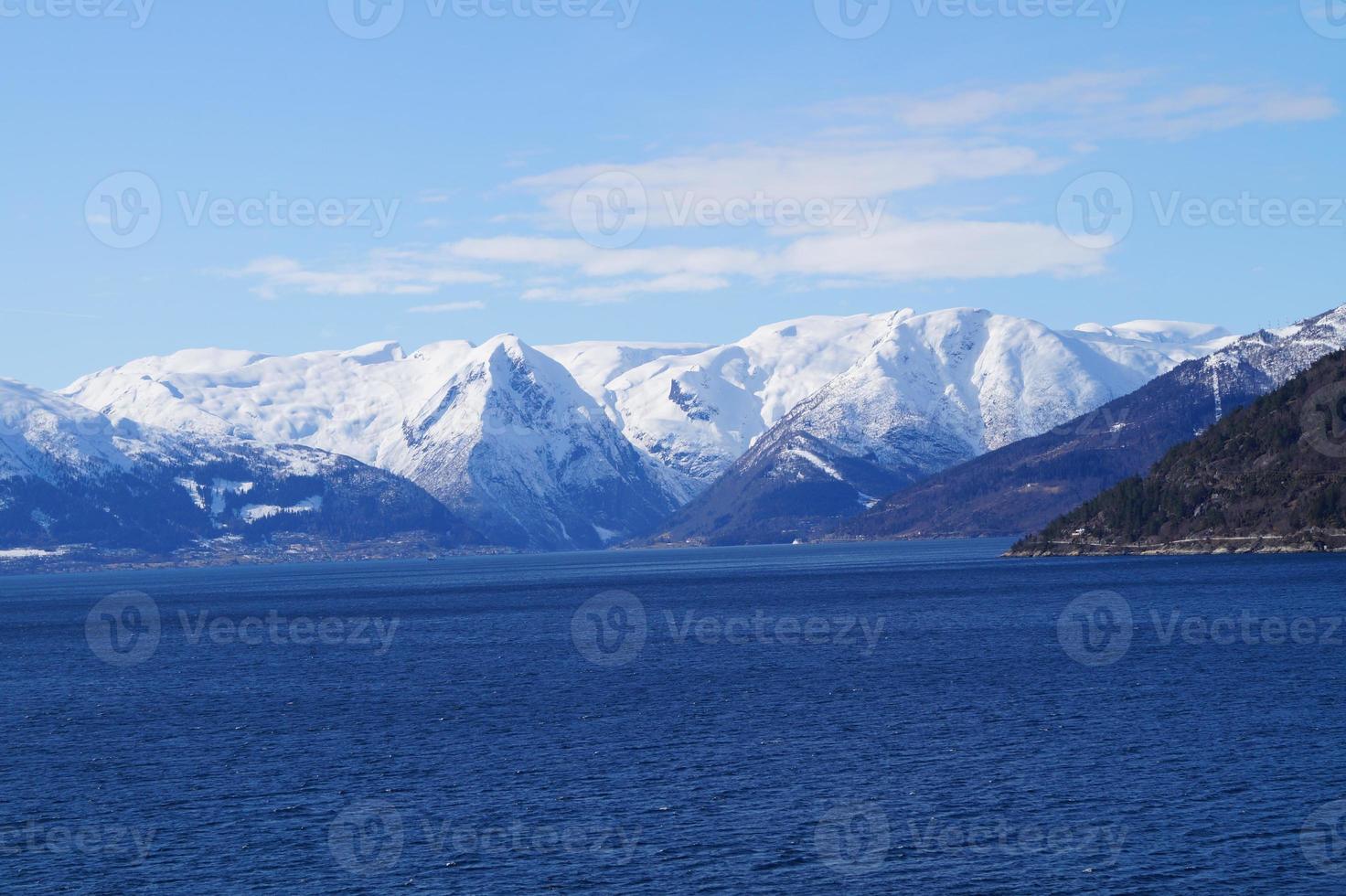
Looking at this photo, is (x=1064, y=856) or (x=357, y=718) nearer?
(x=1064, y=856)

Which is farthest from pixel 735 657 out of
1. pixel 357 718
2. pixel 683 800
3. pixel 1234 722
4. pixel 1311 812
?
pixel 1311 812

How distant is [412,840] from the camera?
63.4 metres

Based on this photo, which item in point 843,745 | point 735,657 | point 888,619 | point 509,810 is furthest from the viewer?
point 888,619

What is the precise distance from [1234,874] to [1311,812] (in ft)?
31.9

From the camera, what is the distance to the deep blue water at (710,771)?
5797 centimetres

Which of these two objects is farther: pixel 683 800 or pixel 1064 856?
pixel 683 800

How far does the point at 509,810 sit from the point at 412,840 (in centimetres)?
605

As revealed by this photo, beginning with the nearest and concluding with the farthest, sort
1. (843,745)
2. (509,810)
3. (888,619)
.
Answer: (509,810) → (843,745) → (888,619)

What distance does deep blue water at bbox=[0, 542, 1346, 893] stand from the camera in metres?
58.0

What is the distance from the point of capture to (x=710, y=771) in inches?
2992

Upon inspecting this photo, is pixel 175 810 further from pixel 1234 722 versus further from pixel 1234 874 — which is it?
pixel 1234 722

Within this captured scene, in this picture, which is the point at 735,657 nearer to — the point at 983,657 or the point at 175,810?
the point at 983,657

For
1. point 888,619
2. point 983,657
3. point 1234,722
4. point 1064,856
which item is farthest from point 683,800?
point 888,619

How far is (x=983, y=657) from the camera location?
126 meters
